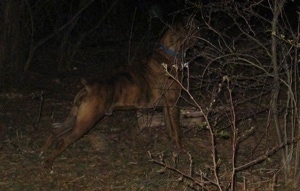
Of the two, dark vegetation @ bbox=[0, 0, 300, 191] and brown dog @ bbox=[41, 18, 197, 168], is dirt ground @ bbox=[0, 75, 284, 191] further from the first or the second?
brown dog @ bbox=[41, 18, 197, 168]

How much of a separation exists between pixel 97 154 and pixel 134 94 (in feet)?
2.86

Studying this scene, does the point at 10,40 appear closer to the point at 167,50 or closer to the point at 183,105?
the point at 183,105

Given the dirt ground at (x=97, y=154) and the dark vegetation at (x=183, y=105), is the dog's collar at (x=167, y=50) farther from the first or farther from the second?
the dirt ground at (x=97, y=154)

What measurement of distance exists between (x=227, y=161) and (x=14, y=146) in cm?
268

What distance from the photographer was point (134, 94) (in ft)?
26.6

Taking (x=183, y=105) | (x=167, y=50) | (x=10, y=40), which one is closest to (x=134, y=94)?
(x=167, y=50)

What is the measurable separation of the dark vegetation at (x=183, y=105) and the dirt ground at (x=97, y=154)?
0.05 ft

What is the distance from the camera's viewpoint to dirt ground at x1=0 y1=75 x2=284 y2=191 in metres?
6.95

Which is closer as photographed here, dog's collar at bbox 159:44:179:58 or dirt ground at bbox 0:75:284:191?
dirt ground at bbox 0:75:284:191

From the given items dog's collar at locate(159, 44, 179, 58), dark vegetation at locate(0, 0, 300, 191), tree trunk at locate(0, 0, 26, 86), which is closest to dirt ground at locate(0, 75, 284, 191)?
dark vegetation at locate(0, 0, 300, 191)

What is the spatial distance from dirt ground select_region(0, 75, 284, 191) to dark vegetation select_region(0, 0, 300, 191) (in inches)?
0.6

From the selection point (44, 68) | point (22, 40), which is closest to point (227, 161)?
point (22, 40)

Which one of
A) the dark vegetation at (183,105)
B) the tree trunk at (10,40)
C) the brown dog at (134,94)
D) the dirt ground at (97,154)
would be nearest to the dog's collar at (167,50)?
the brown dog at (134,94)

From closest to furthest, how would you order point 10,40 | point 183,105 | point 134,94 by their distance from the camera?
point 134,94, point 183,105, point 10,40
